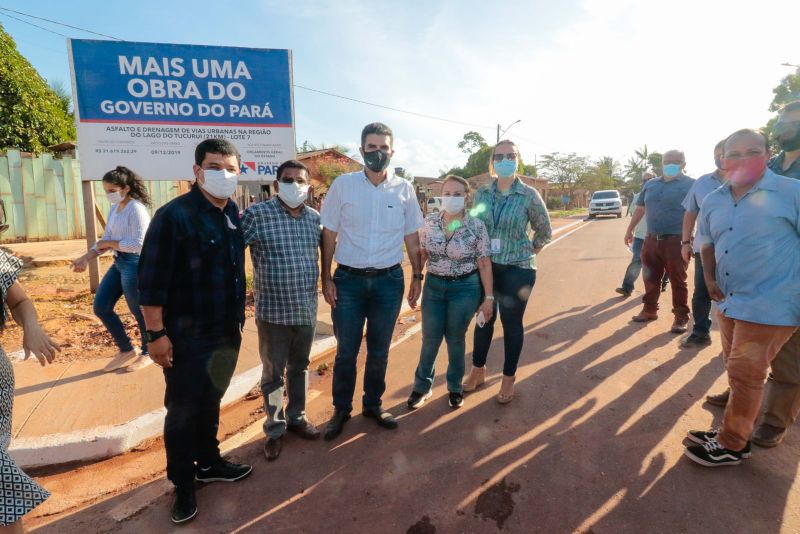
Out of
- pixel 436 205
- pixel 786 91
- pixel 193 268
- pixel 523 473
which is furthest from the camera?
pixel 786 91

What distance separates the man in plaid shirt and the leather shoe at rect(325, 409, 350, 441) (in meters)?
0.30

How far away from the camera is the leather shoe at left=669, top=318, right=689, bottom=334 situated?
4883 millimetres

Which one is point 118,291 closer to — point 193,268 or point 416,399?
point 193,268

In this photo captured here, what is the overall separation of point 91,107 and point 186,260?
15.6 feet

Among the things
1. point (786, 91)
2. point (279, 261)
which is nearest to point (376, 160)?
point (279, 261)

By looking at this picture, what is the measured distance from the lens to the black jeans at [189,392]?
2309mm

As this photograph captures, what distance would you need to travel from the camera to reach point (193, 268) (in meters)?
2.27

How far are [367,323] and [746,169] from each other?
2.46m

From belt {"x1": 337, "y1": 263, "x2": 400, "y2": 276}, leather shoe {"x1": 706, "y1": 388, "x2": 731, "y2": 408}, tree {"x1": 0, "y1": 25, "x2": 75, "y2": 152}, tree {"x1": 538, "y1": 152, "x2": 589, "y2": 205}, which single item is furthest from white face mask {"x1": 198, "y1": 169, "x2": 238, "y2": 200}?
tree {"x1": 538, "y1": 152, "x2": 589, "y2": 205}

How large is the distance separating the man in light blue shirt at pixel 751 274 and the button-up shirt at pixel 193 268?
2.88 meters

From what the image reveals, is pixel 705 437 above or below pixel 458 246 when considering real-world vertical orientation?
below

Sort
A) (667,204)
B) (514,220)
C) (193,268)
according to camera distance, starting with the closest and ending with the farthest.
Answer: (193,268) < (514,220) < (667,204)

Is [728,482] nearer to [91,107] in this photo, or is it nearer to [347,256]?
[347,256]

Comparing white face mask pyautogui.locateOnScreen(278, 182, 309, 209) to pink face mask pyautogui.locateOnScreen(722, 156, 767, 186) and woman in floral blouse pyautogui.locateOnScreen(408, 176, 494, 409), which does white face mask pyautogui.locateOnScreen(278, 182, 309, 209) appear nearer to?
woman in floral blouse pyautogui.locateOnScreen(408, 176, 494, 409)
